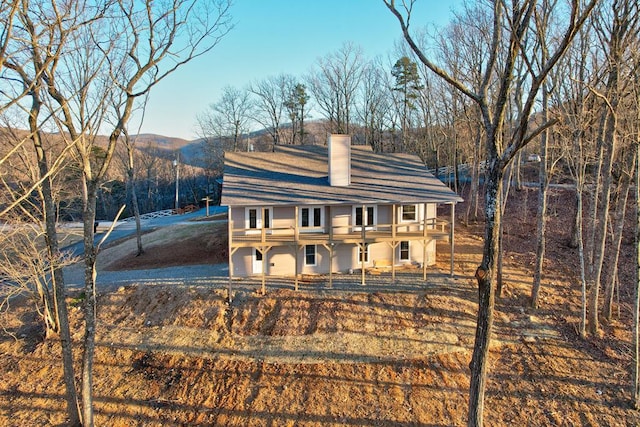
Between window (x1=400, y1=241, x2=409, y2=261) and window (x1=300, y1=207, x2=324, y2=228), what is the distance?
4005 millimetres

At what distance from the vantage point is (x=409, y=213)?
16172 mm

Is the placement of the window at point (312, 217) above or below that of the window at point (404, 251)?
above

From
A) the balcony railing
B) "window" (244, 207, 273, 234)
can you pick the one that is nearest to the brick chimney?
the balcony railing

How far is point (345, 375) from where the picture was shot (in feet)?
32.8

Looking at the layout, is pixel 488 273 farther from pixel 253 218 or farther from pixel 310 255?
pixel 253 218

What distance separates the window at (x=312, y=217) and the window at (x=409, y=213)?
3.89 m

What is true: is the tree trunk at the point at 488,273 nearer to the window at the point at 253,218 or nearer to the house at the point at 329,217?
the house at the point at 329,217

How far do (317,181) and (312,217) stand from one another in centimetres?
187

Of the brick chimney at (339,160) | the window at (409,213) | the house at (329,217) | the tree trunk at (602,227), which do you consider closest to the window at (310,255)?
the house at (329,217)

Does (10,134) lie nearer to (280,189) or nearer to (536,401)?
(280,189)

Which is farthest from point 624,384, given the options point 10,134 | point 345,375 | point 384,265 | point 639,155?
point 10,134

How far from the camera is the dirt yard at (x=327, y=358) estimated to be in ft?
29.8

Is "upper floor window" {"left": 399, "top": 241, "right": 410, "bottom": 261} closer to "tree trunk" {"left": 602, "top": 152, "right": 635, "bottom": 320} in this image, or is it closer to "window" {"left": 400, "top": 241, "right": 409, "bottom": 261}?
"window" {"left": 400, "top": 241, "right": 409, "bottom": 261}

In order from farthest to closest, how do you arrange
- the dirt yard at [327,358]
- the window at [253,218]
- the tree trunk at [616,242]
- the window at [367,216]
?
the window at [367,216], the window at [253,218], the tree trunk at [616,242], the dirt yard at [327,358]
